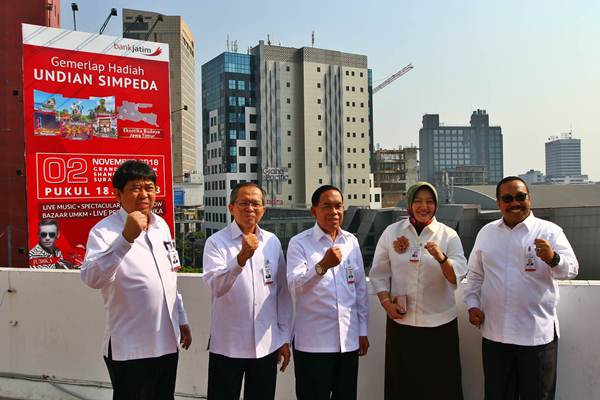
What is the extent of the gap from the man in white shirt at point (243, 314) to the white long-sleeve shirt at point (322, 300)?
0.12 metres

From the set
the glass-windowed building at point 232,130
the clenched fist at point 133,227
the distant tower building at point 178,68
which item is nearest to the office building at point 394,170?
the glass-windowed building at point 232,130

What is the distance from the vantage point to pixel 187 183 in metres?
71.2

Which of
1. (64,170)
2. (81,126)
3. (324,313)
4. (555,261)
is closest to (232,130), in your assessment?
(81,126)

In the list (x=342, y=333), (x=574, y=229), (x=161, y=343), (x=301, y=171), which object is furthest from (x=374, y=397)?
(x=301, y=171)

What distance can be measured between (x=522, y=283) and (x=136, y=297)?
1787 mm

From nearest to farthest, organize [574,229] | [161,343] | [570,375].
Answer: [161,343] → [570,375] → [574,229]

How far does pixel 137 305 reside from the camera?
6.95ft

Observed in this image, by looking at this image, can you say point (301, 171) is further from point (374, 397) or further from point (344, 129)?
point (374, 397)

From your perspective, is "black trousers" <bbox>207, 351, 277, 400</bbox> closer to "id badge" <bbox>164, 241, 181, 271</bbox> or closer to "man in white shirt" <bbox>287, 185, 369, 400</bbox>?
"man in white shirt" <bbox>287, 185, 369, 400</bbox>

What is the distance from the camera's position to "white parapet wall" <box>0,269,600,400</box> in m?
2.90

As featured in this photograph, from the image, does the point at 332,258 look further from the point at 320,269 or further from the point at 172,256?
the point at 172,256

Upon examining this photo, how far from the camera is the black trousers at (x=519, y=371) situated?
2.31 m

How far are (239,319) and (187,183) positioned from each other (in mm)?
70867

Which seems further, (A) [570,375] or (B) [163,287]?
(A) [570,375]
